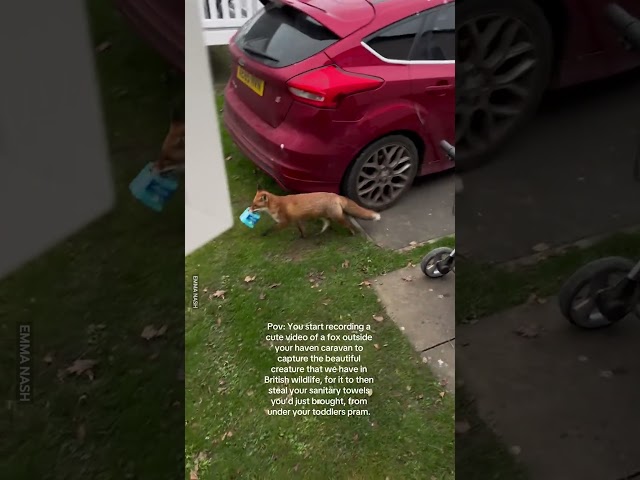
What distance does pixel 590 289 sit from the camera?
1.69 metres

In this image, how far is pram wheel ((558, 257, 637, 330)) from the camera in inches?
66.2

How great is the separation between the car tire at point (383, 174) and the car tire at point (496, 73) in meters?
0.17

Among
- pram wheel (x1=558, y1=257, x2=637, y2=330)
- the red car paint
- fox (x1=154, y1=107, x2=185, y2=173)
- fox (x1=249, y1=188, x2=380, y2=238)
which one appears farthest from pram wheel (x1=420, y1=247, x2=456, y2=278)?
the red car paint

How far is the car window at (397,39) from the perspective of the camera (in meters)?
1.55

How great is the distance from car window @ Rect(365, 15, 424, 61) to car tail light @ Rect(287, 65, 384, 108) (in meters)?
0.11

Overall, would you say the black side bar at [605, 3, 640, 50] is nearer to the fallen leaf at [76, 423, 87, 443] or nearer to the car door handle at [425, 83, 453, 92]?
the car door handle at [425, 83, 453, 92]

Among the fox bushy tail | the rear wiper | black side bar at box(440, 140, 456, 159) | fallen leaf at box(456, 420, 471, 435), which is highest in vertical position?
the rear wiper

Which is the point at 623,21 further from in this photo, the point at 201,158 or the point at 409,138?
the point at 201,158

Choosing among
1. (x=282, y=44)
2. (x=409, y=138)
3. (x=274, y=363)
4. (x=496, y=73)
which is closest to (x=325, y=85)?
(x=282, y=44)

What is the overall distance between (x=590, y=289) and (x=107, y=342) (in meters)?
1.66

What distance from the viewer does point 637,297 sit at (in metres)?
1.67

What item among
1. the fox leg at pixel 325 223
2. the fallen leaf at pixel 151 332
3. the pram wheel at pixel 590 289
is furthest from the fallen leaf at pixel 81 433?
the pram wheel at pixel 590 289

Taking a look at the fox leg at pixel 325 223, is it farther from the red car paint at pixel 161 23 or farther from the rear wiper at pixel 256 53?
the red car paint at pixel 161 23

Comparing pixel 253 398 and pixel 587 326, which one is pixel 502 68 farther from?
pixel 253 398
